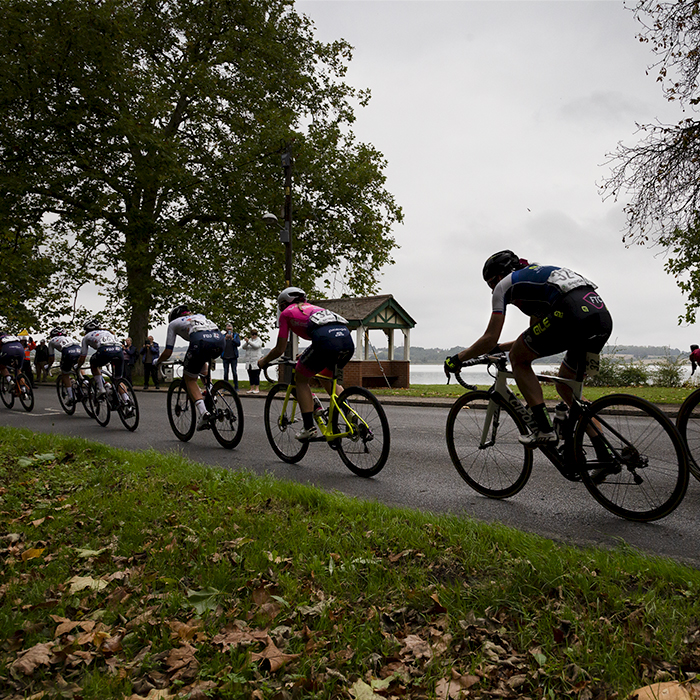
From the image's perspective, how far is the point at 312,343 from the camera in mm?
6402

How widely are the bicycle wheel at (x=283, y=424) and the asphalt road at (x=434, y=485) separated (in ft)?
0.53

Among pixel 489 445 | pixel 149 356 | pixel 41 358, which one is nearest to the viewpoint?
pixel 489 445

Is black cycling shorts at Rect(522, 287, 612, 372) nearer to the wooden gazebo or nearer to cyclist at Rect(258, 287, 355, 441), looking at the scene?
cyclist at Rect(258, 287, 355, 441)

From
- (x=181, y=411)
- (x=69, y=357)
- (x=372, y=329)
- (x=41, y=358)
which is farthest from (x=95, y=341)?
(x=41, y=358)

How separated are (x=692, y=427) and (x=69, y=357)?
12.0 meters

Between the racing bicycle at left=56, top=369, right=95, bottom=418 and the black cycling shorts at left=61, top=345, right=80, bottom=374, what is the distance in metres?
0.32

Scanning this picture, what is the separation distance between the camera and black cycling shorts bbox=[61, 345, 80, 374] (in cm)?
1288

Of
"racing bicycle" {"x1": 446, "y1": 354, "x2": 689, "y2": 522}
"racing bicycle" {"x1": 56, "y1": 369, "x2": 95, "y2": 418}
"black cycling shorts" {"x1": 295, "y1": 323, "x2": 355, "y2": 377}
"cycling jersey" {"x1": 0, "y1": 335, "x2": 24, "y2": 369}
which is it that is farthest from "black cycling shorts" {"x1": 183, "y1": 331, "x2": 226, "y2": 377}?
"cycling jersey" {"x1": 0, "y1": 335, "x2": 24, "y2": 369}

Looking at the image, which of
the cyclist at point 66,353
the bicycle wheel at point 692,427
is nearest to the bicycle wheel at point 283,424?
the bicycle wheel at point 692,427

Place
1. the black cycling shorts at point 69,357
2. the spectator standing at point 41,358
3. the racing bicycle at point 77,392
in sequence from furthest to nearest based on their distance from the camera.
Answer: the spectator standing at point 41,358
the black cycling shorts at point 69,357
the racing bicycle at point 77,392

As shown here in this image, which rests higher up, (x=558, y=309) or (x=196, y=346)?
(x=558, y=309)

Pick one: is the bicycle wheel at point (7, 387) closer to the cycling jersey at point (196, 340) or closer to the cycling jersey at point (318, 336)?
the cycling jersey at point (196, 340)

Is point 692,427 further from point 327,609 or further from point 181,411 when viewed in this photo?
point 181,411

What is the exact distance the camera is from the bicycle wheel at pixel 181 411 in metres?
8.97
